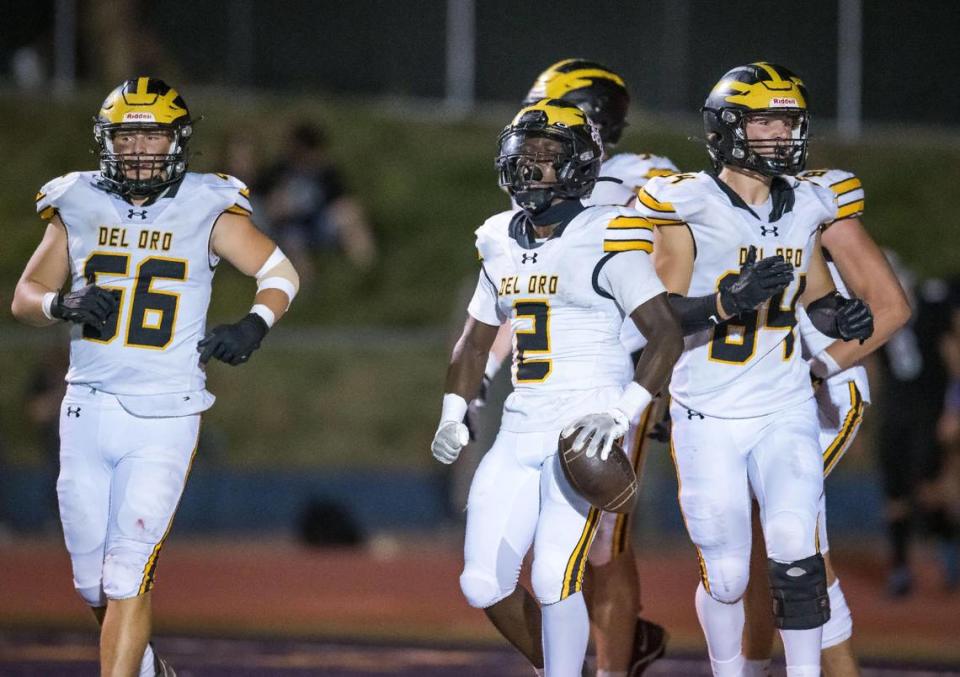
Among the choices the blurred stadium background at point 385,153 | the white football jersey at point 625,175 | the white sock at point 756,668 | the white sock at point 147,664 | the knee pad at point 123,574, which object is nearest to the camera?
the knee pad at point 123,574

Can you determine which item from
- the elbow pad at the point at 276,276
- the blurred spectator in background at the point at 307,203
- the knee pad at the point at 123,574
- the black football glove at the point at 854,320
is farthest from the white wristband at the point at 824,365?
the blurred spectator in background at the point at 307,203

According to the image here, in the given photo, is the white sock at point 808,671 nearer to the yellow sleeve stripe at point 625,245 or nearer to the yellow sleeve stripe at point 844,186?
the yellow sleeve stripe at point 625,245

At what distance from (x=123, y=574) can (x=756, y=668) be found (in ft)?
7.27

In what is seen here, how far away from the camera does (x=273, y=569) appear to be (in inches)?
444

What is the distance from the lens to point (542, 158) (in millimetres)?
5516

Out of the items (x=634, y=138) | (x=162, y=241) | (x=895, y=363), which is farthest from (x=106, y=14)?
(x=162, y=241)

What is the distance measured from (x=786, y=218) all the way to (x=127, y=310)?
2.23 meters

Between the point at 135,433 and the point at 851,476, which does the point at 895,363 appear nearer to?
the point at 851,476

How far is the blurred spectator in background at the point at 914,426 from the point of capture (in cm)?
989

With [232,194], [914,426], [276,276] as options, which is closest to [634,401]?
[276,276]

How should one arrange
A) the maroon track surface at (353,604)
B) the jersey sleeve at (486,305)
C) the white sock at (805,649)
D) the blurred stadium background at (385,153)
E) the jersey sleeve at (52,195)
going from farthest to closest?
the blurred stadium background at (385,153)
the maroon track surface at (353,604)
the jersey sleeve at (52,195)
the jersey sleeve at (486,305)
the white sock at (805,649)

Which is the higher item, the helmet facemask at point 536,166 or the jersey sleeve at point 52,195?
the helmet facemask at point 536,166

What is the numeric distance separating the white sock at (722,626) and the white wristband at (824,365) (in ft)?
2.73

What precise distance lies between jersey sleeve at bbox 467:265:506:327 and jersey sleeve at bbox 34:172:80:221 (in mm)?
1461
